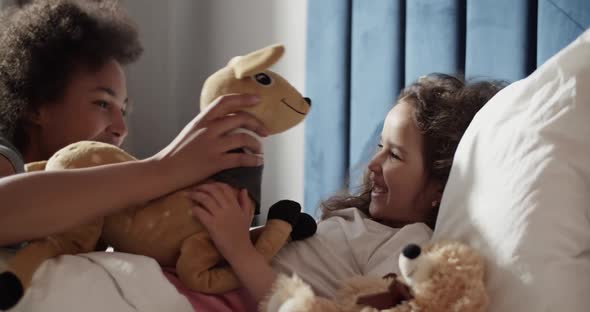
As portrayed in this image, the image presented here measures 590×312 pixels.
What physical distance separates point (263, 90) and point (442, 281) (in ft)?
1.22

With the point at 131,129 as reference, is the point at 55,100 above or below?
above

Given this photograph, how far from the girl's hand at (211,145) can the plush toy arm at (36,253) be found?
0.39 ft

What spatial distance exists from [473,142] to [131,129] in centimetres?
179

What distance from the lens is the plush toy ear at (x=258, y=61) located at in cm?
84

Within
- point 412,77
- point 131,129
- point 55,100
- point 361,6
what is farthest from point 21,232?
point 131,129

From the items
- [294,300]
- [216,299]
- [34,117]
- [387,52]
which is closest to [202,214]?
[216,299]

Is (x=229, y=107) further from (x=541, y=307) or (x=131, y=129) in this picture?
(x=131, y=129)

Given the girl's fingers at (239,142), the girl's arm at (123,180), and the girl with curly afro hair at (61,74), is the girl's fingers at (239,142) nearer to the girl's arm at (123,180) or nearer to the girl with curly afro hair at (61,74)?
the girl's arm at (123,180)

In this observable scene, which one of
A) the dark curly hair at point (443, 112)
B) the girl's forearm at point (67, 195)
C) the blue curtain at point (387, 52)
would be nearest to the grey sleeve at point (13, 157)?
the girl's forearm at point (67, 195)

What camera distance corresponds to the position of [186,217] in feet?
2.75

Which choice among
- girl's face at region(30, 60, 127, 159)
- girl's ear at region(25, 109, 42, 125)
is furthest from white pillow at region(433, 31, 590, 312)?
girl's ear at region(25, 109, 42, 125)

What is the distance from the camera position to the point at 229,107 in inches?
33.6

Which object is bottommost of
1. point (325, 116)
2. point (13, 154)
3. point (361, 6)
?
point (325, 116)

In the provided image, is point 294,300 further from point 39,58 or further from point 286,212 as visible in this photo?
point 39,58
